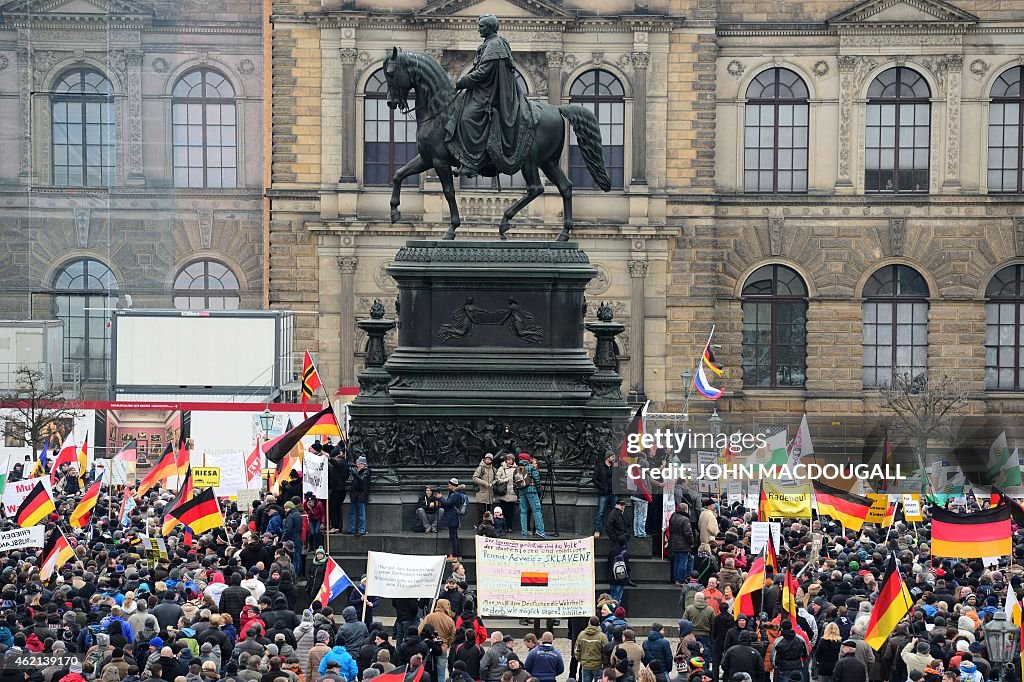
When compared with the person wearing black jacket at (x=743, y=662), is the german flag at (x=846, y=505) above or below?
above

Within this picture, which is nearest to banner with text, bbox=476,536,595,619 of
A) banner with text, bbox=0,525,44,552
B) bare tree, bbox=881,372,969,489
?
banner with text, bbox=0,525,44,552

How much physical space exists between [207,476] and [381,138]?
2421cm

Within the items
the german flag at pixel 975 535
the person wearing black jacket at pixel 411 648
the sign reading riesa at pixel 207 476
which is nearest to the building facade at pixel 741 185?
the sign reading riesa at pixel 207 476

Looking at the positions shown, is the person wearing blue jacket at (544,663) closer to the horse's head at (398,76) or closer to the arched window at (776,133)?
the horse's head at (398,76)

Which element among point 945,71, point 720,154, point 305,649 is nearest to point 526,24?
point 720,154

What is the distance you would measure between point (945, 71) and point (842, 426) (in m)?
10.4

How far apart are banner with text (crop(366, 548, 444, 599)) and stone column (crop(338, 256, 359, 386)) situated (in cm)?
3544

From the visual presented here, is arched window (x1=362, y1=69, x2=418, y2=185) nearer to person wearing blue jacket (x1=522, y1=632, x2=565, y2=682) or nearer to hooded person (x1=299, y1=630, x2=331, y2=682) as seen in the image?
hooded person (x1=299, y1=630, x2=331, y2=682)

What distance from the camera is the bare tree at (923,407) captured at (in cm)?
6209

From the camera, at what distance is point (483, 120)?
34281 mm

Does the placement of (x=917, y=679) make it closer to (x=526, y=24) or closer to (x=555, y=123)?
(x=555, y=123)

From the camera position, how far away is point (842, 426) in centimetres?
6366

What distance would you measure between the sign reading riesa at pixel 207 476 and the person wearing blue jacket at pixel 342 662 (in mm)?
16320

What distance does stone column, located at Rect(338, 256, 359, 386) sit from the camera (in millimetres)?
62250
